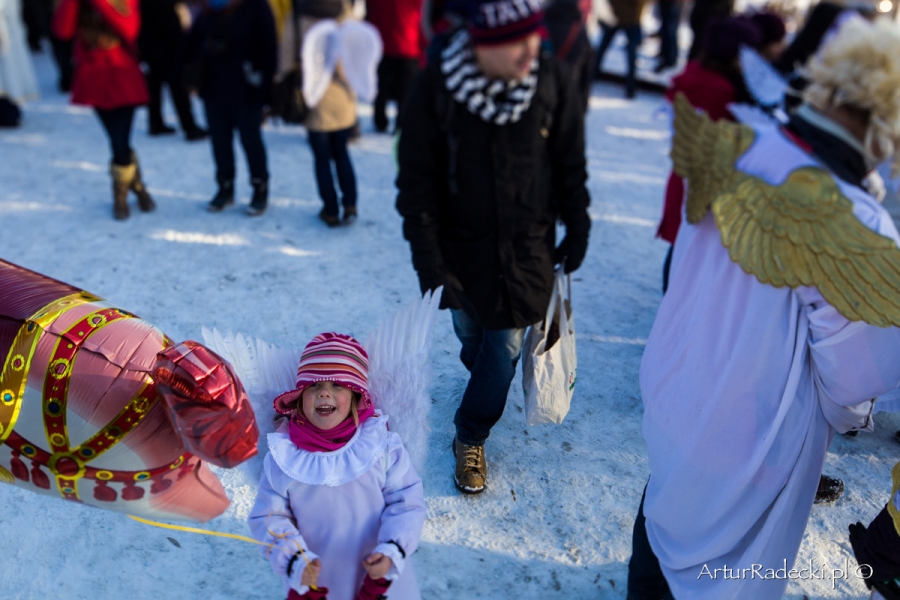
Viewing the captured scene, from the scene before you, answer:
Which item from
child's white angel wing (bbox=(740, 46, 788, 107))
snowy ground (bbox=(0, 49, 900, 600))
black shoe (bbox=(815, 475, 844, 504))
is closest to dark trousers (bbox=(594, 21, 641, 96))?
snowy ground (bbox=(0, 49, 900, 600))

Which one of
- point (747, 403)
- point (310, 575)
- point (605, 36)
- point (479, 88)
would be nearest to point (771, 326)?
point (747, 403)

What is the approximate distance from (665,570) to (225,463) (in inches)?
50.7

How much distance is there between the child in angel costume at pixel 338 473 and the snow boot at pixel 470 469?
73 centimetres

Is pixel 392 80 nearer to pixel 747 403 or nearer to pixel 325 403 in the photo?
pixel 325 403

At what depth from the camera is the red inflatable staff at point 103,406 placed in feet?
4.59

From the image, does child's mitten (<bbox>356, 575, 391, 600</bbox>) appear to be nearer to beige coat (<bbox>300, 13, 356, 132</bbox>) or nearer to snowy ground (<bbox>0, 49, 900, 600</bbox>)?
Result: snowy ground (<bbox>0, 49, 900, 600</bbox>)

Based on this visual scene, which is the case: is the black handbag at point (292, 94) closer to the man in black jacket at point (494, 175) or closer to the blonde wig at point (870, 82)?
the man in black jacket at point (494, 175)

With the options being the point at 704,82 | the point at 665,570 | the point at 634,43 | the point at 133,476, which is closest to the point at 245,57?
the point at 704,82

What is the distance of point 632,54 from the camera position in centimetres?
835

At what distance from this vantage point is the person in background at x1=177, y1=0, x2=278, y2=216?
425 cm

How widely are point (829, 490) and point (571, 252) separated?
1405 mm

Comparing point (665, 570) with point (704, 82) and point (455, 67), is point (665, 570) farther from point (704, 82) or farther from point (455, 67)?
point (704, 82)

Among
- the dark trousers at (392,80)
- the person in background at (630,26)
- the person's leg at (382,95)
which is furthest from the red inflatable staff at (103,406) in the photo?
the person in background at (630,26)

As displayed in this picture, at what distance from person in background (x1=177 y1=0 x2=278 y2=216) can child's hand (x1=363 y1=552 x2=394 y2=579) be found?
11.6ft
